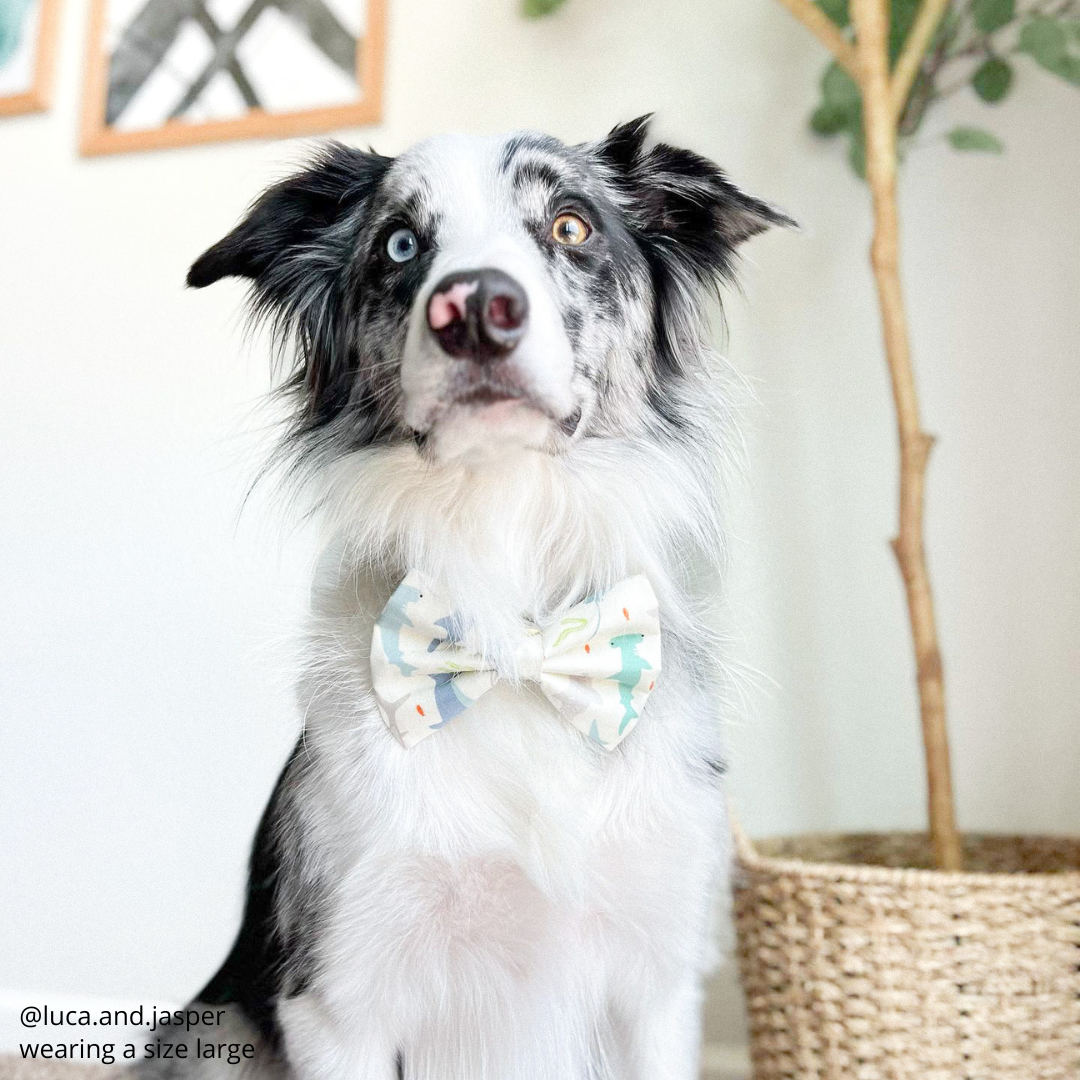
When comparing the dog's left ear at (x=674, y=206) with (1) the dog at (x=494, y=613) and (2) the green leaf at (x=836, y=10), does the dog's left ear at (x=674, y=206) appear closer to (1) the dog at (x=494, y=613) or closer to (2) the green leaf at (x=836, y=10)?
(1) the dog at (x=494, y=613)

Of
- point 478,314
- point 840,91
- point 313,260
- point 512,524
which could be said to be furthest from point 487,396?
point 840,91

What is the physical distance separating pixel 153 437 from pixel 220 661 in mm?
Answer: 506

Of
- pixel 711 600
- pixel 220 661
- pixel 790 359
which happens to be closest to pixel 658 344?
pixel 711 600

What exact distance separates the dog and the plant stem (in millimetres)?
360

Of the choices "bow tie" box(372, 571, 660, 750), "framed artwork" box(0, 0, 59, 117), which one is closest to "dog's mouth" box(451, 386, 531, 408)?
"bow tie" box(372, 571, 660, 750)

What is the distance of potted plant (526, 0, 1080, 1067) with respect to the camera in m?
1.32

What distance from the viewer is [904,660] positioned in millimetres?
1895

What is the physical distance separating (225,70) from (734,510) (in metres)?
1.47

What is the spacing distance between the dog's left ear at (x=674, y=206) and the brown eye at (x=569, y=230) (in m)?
0.14

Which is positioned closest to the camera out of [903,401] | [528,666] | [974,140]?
[528,666]

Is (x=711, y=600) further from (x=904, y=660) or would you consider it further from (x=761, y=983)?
(x=904, y=660)

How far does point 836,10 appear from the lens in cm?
176

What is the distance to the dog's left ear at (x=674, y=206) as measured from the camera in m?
1.27

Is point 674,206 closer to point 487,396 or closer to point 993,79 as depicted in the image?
point 487,396
